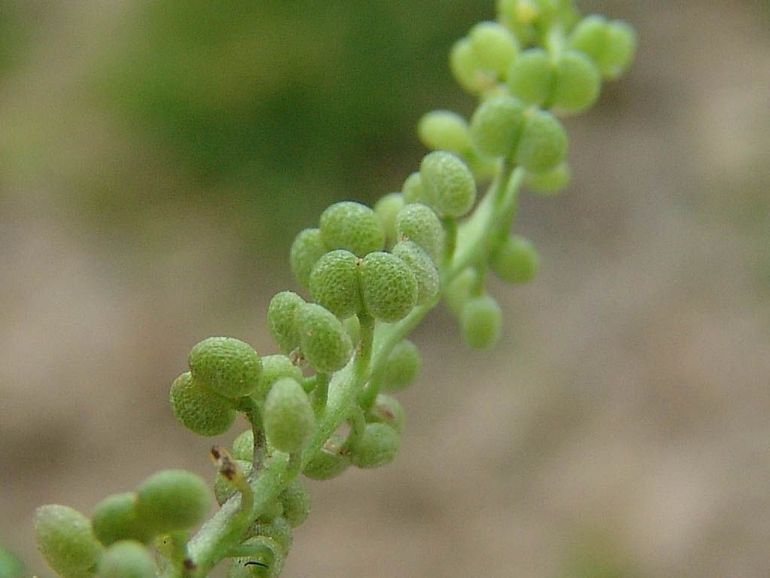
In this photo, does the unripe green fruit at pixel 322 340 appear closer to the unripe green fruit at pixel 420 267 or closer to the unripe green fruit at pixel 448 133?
the unripe green fruit at pixel 420 267

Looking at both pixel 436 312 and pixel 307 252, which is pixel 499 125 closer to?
pixel 307 252

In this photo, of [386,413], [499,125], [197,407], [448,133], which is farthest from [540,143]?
[197,407]

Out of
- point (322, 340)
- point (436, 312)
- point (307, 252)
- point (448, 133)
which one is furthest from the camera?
point (436, 312)

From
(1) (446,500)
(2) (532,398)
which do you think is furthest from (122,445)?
(2) (532,398)

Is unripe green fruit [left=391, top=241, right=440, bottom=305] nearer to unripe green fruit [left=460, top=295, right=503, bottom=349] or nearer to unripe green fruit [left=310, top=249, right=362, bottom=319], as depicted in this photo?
unripe green fruit [left=310, top=249, right=362, bottom=319]

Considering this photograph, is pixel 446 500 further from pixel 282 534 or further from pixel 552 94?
pixel 282 534

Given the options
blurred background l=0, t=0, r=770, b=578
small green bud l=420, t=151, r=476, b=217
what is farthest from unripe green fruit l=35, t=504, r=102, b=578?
blurred background l=0, t=0, r=770, b=578
